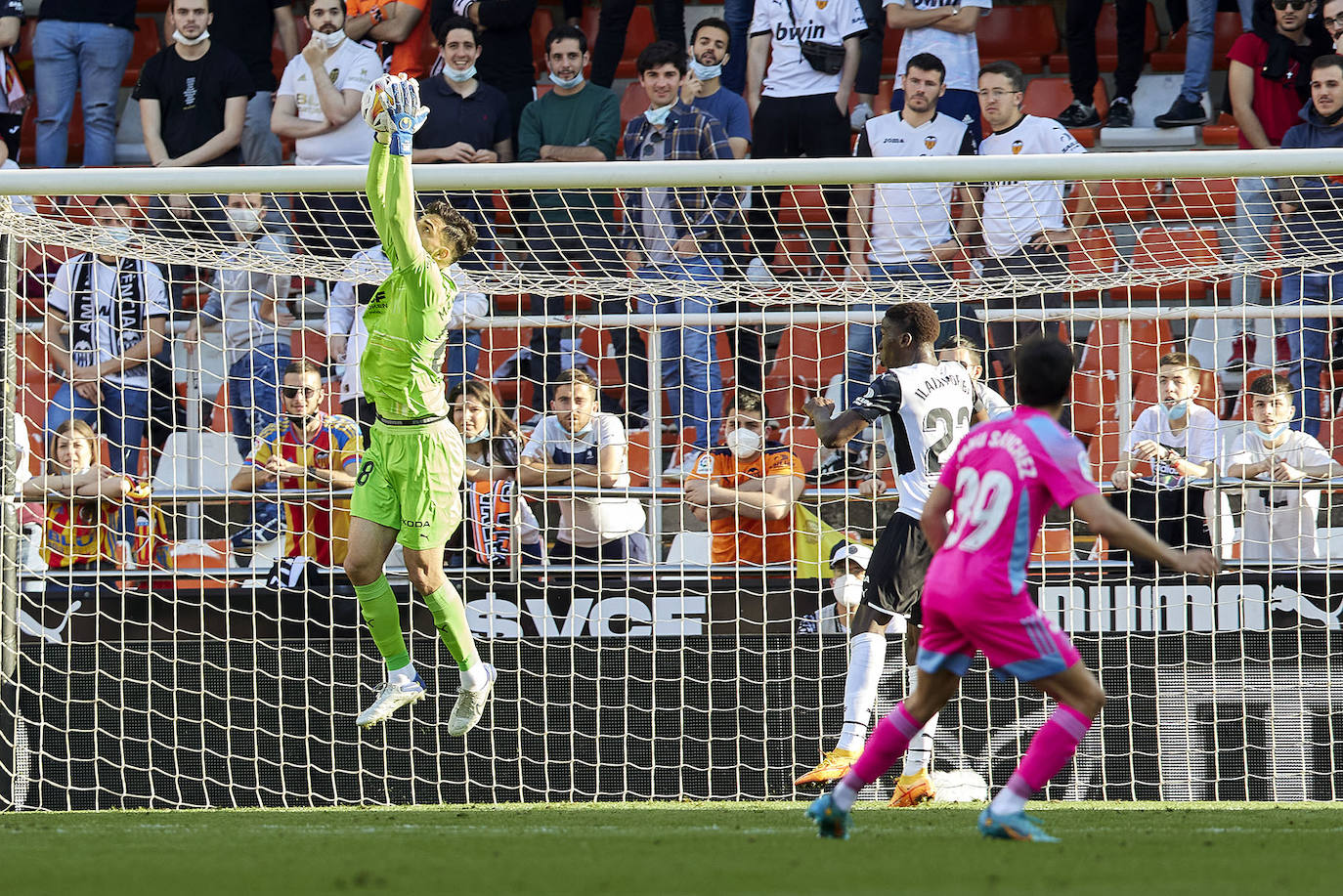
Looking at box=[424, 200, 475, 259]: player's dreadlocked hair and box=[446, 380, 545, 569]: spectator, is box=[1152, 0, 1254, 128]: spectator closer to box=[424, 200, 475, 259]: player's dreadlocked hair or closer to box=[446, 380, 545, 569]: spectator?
box=[446, 380, 545, 569]: spectator

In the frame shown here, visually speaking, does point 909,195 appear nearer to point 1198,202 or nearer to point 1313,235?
point 1198,202

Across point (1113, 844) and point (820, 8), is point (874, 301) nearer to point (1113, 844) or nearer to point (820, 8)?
point (820, 8)

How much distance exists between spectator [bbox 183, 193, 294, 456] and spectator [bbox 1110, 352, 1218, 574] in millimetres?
4450

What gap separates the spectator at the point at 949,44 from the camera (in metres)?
10.2

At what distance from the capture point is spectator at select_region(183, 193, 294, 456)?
28.3 ft

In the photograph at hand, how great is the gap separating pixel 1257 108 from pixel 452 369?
5617 millimetres

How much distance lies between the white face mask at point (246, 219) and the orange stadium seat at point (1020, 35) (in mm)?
6106

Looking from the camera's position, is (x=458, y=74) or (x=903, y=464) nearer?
(x=903, y=464)

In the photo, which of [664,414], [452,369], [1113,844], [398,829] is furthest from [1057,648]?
[452,369]

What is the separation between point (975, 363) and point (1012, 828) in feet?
12.1

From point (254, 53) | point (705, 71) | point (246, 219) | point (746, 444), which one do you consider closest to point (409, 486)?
point (746, 444)

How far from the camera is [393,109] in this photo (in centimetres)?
553

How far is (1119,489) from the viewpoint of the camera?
304 inches

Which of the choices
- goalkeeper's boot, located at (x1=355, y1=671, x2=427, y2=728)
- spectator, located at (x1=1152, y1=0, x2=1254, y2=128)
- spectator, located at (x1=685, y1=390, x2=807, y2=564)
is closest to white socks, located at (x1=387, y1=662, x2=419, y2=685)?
goalkeeper's boot, located at (x1=355, y1=671, x2=427, y2=728)
